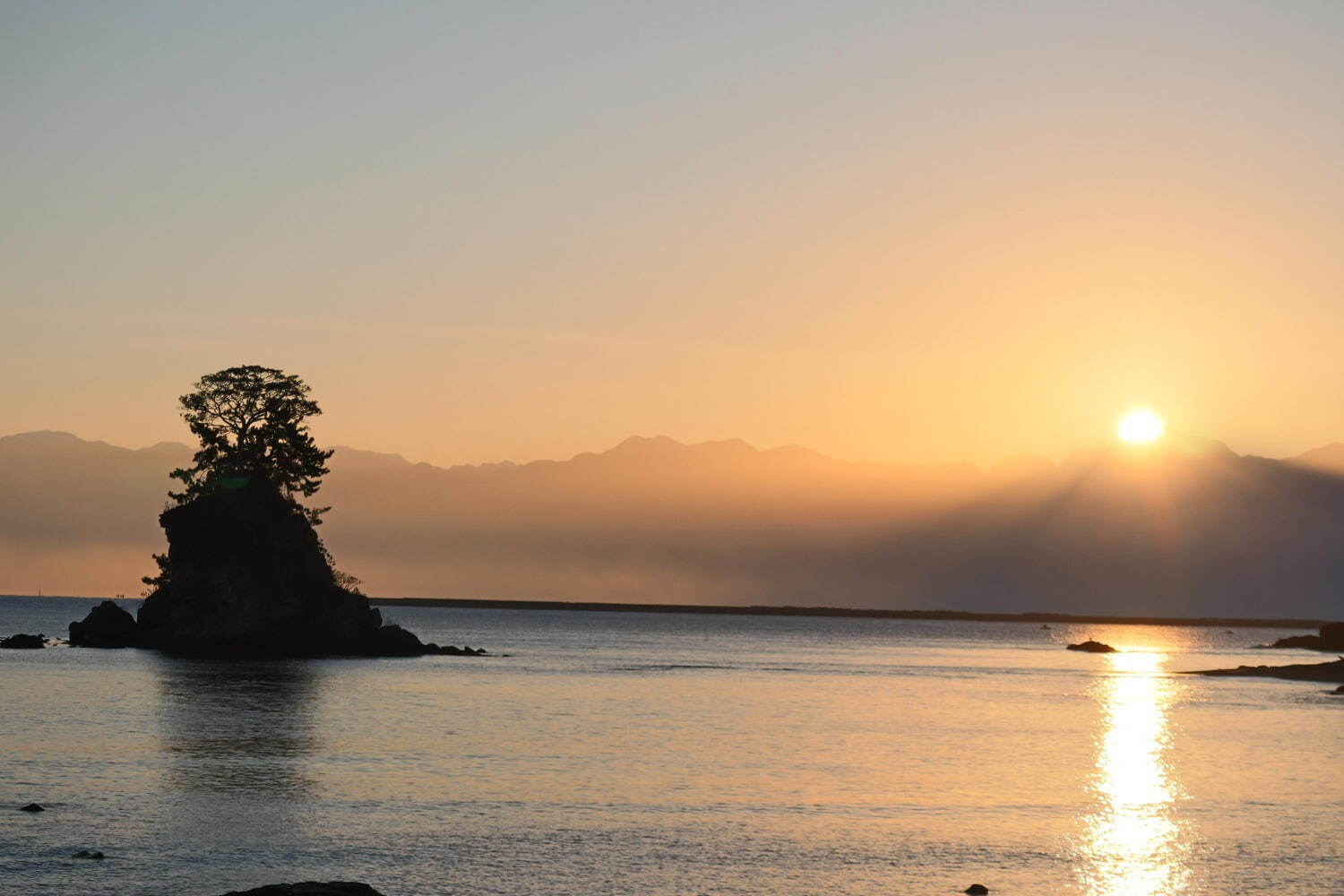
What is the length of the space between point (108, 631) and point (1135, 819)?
119 meters

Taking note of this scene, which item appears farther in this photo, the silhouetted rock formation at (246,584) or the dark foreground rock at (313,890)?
the silhouetted rock formation at (246,584)

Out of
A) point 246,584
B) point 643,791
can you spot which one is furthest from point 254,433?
point 643,791

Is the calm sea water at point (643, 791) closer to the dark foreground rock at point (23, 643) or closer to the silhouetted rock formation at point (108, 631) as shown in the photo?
the silhouetted rock formation at point (108, 631)

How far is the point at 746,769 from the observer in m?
57.3

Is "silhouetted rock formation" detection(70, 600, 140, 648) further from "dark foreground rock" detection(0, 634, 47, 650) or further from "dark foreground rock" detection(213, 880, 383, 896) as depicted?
"dark foreground rock" detection(213, 880, 383, 896)

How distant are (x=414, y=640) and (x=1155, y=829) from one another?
111 m

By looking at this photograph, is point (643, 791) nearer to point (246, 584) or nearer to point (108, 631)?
point (246, 584)

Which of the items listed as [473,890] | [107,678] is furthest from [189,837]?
[107,678]

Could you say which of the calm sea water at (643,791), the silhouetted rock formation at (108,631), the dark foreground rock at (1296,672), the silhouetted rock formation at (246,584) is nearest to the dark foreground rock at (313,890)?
the calm sea water at (643,791)

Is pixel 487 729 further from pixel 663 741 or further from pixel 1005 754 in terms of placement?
pixel 1005 754

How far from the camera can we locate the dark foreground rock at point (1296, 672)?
136000 mm

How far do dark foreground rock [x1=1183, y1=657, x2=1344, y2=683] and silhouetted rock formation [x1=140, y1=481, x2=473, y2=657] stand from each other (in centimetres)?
9045

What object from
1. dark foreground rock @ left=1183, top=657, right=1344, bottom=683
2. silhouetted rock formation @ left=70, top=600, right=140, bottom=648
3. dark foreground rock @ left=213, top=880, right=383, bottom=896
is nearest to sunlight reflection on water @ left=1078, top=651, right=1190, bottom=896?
dark foreground rock @ left=213, top=880, right=383, bottom=896

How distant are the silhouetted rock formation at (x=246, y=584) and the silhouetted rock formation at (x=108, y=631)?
6853 mm
